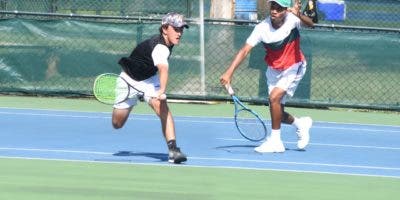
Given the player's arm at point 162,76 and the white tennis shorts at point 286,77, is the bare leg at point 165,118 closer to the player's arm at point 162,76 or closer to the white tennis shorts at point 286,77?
the player's arm at point 162,76

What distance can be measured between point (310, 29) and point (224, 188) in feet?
24.2

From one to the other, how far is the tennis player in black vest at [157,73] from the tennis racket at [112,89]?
6 cm

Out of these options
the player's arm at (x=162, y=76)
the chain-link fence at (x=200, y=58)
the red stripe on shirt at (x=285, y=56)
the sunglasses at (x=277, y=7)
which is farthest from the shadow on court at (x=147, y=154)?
the chain-link fence at (x=200, y=58)

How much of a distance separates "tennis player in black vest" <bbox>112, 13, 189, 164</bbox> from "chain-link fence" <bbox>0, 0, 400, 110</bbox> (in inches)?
216

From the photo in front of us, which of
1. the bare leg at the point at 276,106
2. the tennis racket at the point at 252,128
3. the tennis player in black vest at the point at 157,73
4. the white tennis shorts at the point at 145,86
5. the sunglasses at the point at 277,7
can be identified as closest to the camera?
the tennis player in black vest at the point at 157,73

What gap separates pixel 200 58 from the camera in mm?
16172

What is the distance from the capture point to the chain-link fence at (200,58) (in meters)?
15.9

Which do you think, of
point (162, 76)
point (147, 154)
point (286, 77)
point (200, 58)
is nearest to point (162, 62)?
point (162, 76)

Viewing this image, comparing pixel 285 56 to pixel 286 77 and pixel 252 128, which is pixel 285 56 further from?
Answer: pixel 252 128

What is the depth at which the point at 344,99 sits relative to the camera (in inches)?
631

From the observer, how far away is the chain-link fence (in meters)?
15.9

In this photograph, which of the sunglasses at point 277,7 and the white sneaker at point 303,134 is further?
the white sneaker at point 303,134

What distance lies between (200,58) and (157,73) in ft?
18.0

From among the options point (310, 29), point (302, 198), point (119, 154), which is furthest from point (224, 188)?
point (310, 29)
